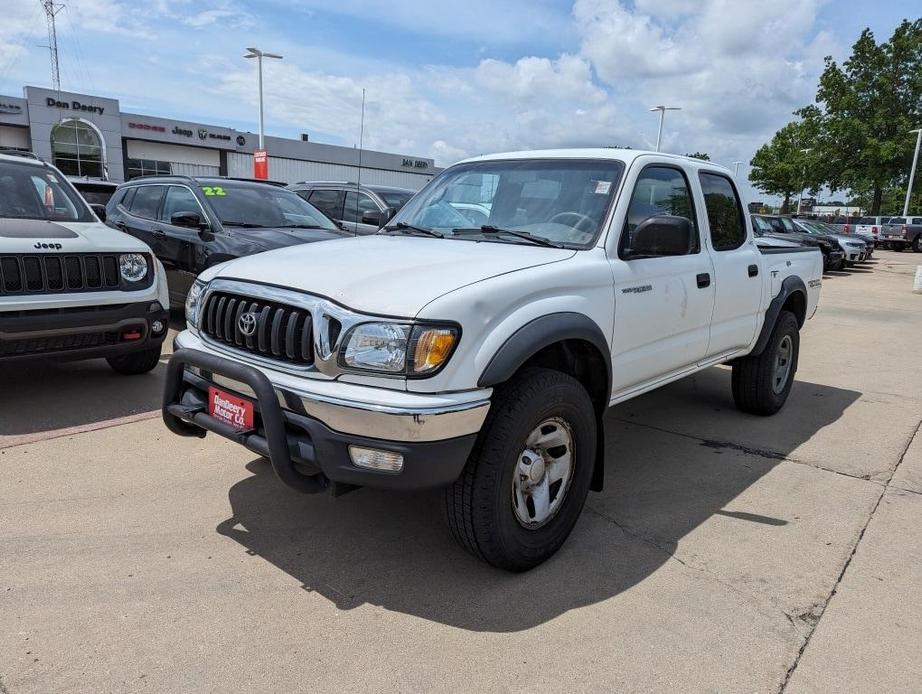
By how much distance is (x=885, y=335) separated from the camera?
998 centimetres

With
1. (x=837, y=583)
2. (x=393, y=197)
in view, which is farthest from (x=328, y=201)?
(x=837, y=583)

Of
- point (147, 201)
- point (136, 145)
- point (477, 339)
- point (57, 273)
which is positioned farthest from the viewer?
point (136, 145)

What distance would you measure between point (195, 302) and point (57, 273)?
2134 mm

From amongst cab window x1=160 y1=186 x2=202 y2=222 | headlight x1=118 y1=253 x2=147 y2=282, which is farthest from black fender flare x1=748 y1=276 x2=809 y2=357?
cab window x1=160 y1=186 x2=202 y2=222

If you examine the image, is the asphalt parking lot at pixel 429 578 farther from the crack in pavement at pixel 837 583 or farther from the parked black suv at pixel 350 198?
the parked black suv at pixel 350 198

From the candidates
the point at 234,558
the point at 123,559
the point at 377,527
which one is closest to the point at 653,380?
the point at 377,527

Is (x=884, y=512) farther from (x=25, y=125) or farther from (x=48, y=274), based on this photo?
(x=25, y=125)

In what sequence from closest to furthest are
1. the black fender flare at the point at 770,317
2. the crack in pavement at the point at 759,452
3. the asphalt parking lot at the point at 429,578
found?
1. the asphalt parking lot at the point at 429,578
2. the crack in pavement at the point at 759,452
3. the black fender flare at the point at 770,317

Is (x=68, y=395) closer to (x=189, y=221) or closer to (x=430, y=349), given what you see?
(x=189, y=221)

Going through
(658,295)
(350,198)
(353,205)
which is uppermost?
(350,198)

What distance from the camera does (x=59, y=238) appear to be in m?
4.98

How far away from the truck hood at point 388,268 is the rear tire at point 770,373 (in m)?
2.77

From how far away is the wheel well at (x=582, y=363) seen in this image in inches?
125

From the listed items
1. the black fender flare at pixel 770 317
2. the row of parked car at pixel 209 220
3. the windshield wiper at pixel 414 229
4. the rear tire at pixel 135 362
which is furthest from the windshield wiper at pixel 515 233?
the rear tire at pixel 135 362
